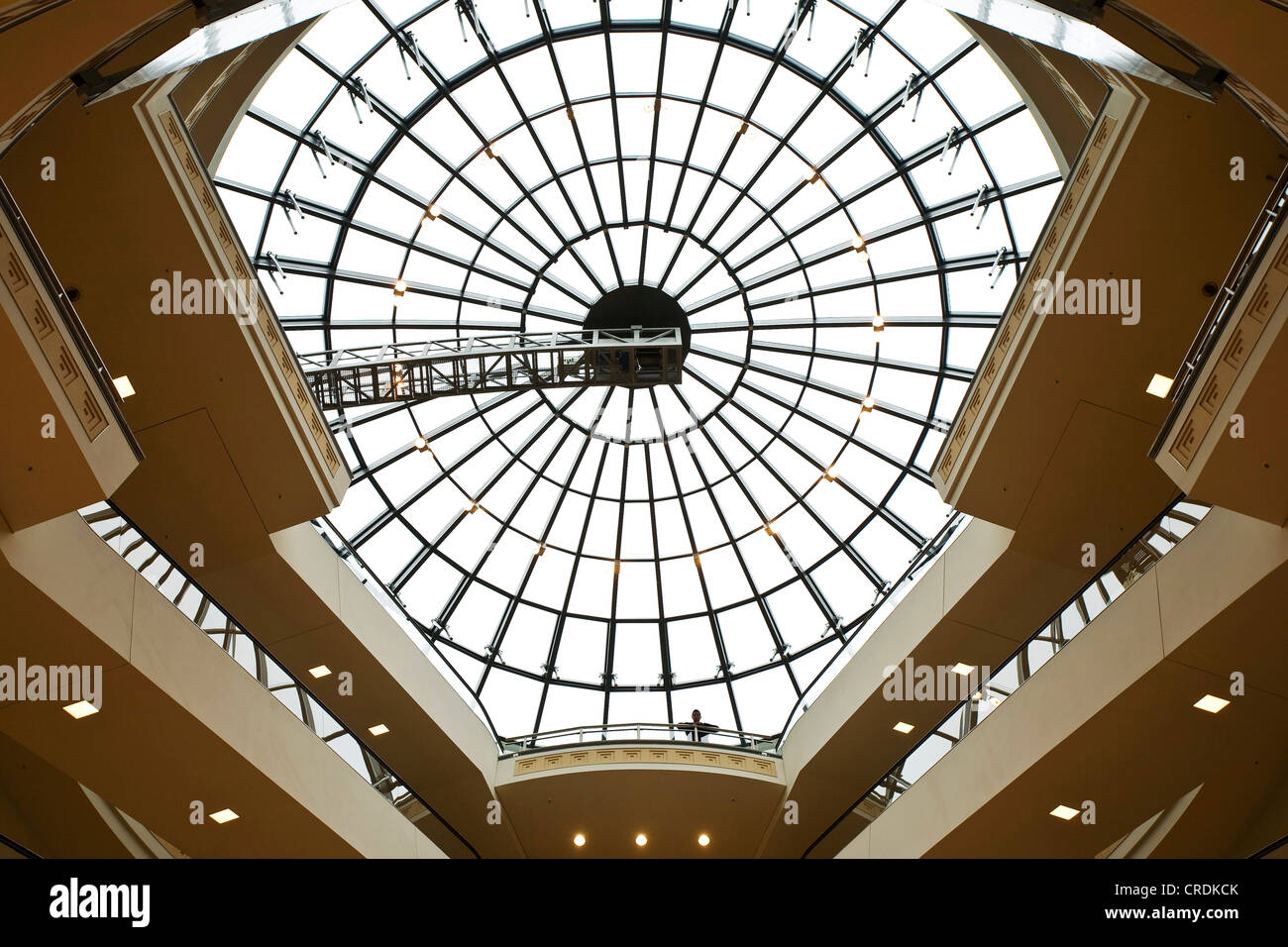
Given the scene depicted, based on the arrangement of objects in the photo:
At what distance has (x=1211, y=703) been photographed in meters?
15.1

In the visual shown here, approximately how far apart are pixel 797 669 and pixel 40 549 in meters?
19.6

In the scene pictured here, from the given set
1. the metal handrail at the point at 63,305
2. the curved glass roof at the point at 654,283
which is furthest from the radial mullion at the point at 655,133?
the metal handrail at the point at 63,305

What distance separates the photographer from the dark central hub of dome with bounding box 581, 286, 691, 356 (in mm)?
23109

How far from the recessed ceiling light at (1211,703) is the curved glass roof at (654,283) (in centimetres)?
785

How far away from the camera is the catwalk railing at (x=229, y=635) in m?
15.8

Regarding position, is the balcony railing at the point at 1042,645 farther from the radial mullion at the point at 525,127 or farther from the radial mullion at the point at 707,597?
the radial mullion at the point at 525,127

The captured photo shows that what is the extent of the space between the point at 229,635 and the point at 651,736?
41.6 feet

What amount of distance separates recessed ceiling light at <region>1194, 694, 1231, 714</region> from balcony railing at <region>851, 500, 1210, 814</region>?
2.01 meters

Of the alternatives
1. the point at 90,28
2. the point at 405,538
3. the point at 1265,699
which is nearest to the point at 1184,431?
the point at 1265,699

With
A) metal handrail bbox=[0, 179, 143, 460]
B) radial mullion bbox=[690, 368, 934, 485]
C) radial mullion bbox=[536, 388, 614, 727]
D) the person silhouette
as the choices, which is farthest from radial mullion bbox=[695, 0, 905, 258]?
metal handrail bbox=[0, 179, 143, 460]

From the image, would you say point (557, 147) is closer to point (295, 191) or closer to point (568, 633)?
point (295, 191)

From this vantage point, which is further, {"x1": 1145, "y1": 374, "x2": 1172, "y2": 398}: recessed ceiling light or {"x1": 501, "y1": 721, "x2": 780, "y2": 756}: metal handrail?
{"x1": 501, "y1": 721, "x2": 780, "y2": 756}: metal handrail

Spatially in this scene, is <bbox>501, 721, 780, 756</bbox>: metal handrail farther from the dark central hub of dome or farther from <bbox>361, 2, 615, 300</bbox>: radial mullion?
<bbox>361, 2, 615, 300</bbox>: radial mullion

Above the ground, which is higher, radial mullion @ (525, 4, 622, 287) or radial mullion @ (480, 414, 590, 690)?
radial mullion @ (525, 4, 622, 287)
